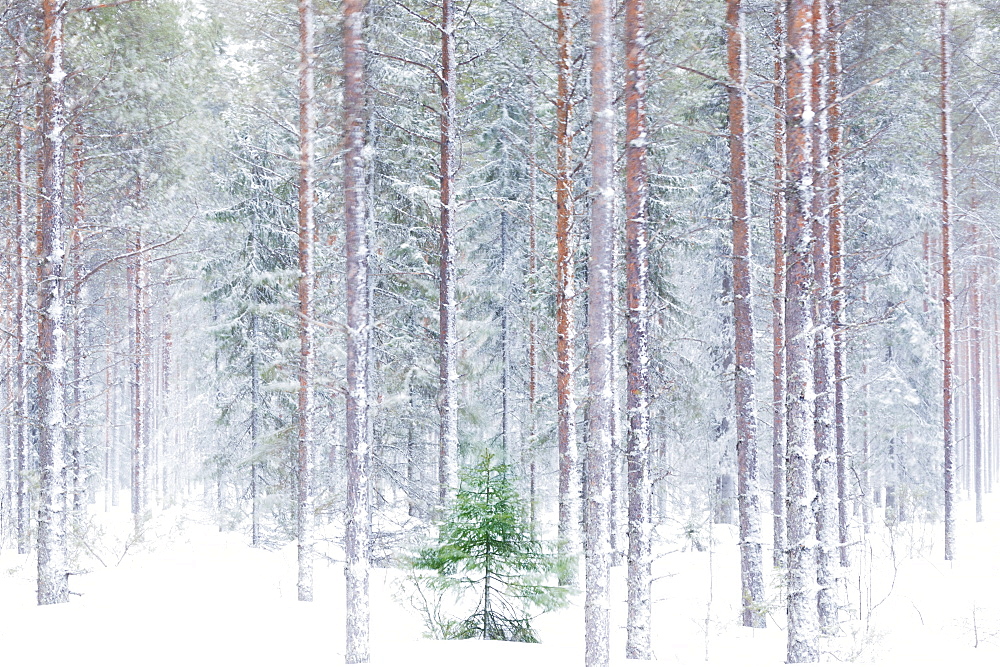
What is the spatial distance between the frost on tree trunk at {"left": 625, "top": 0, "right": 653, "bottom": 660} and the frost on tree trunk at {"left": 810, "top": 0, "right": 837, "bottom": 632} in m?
2.24

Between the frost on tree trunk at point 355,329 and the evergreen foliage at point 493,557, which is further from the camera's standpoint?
the evergreen foliage at point 493,557

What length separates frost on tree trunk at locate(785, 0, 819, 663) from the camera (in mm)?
8453

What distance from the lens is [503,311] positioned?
19.7 metres

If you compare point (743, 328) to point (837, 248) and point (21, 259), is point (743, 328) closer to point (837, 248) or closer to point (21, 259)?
point (837, 248)

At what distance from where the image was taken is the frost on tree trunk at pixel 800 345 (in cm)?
845

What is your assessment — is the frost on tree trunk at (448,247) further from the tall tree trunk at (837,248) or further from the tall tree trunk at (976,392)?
the tall tree trunk at (976,392)

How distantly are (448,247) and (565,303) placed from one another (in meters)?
3.21

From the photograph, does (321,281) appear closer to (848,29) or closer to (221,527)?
(221,527)

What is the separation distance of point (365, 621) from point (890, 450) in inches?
907

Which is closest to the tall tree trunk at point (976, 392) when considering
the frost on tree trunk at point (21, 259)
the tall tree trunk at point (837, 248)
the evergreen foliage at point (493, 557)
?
the tall tree trunk at point (837, 248)

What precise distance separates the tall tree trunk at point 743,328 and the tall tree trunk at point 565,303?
8.48 ft

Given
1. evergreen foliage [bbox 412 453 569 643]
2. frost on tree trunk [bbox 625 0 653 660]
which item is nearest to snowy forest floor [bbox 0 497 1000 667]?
frost on tree trunk [bbox 625 0 653 660]

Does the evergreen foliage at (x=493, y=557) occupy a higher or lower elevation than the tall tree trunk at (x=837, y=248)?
lower

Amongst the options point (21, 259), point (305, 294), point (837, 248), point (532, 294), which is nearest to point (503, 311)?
point (532, 294)
